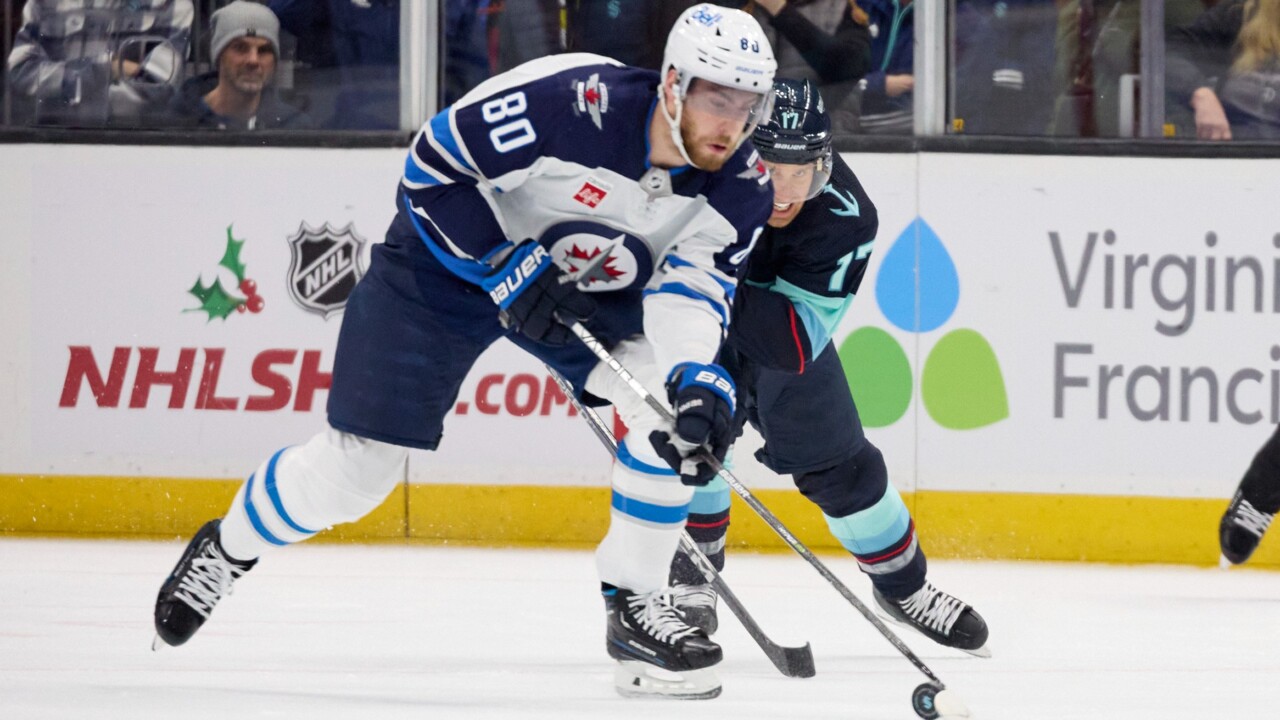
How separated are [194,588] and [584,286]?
2.57ft

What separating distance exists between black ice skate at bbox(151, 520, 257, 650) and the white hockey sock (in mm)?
33

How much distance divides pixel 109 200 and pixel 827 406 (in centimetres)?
236

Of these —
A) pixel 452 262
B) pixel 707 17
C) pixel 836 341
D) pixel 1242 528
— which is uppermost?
pixel 707 17

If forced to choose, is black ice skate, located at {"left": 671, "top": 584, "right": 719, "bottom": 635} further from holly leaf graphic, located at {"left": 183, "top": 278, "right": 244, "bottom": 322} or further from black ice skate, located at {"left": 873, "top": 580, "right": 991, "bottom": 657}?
holly leaf graphic, located at {"left": 183, "top": 278, "right": 244, "bottom": 322}

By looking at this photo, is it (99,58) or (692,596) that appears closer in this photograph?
(692,596)

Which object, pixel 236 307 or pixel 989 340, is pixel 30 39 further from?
pixel 989 340

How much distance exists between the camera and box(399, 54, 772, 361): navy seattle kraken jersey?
102 inches

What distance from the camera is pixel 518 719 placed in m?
2.41

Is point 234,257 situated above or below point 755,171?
below

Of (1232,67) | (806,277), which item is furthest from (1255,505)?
(806,277)

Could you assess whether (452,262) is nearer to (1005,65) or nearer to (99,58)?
(1005,65)

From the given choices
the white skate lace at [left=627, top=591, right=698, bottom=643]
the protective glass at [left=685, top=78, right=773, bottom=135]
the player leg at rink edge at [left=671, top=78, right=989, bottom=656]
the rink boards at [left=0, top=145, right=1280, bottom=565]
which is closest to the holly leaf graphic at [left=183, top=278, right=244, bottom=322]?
the rink boards at [left=0, top=145, right=1280, bottom=565]

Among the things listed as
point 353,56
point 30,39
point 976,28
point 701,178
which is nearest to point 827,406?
point 701,178

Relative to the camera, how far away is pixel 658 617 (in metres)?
2.63
